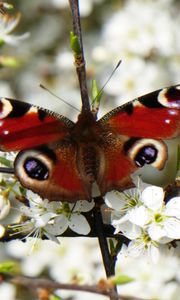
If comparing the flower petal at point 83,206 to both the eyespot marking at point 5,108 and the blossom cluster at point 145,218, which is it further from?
the eyespot marking at point 5,108

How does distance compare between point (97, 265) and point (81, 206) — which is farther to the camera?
point (97, 265)

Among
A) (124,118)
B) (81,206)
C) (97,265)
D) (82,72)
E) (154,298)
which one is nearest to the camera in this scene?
A: (82,72)

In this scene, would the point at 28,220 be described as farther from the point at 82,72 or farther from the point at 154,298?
the point at 154,298

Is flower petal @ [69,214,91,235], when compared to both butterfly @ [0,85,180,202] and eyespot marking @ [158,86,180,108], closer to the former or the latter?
butterfly @ [0,85,180,202]

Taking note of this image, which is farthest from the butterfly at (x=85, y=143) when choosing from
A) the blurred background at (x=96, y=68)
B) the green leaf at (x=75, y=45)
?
the blurred background at (x=96, y=68)

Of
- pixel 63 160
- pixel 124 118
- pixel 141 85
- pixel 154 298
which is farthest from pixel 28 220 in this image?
pixel 141 85

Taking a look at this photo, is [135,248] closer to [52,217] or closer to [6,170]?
[52,217]

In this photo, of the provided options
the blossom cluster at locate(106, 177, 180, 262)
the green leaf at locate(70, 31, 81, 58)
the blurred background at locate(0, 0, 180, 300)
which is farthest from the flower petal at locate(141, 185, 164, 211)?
the blurred background at locate(0, 0, 180, 300)
